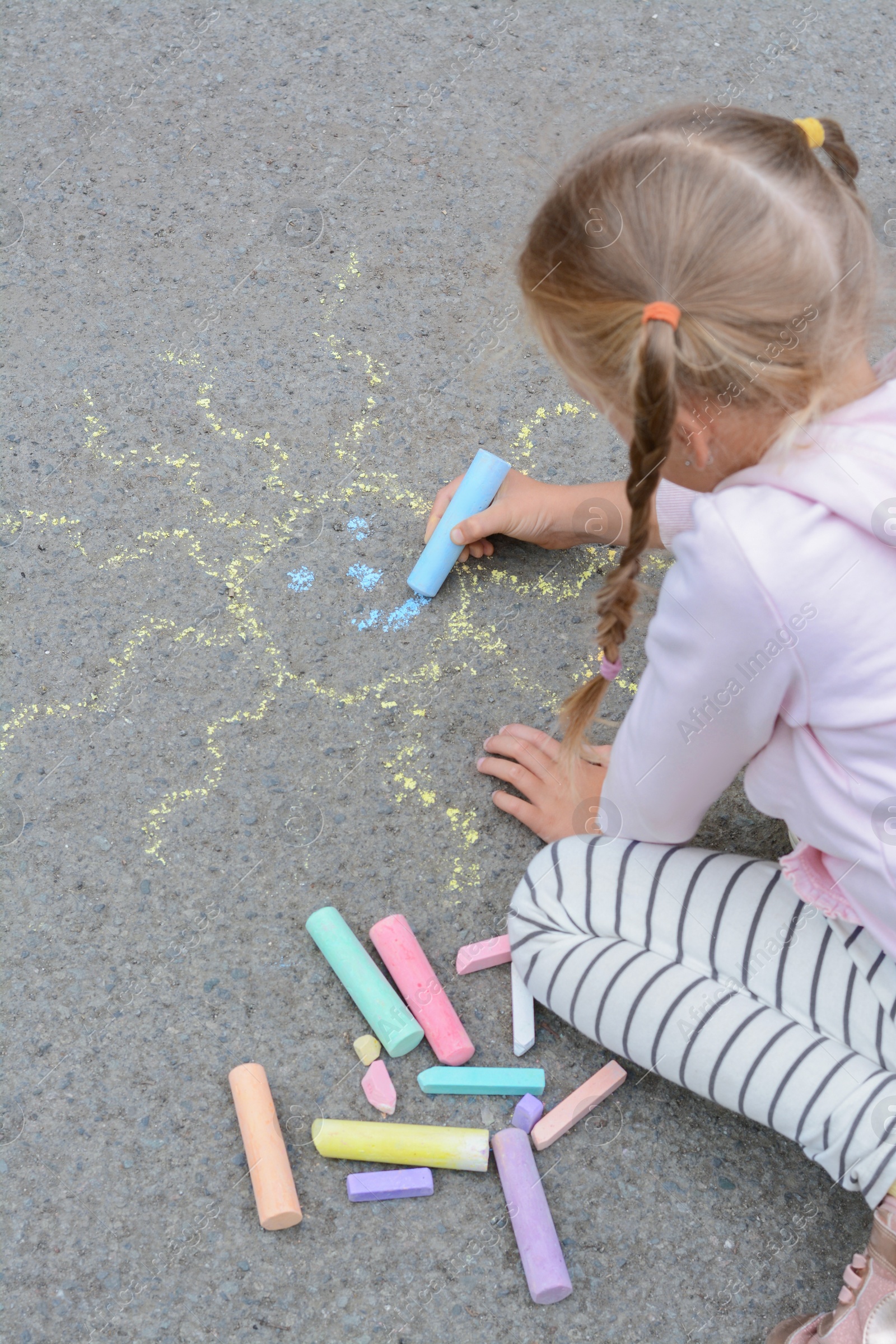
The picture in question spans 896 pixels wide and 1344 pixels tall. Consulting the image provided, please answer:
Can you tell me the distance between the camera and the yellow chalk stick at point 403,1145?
1.23 metres

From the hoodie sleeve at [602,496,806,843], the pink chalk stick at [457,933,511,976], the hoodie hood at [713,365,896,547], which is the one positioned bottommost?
the pink chalk stick at [457,933,511,976]

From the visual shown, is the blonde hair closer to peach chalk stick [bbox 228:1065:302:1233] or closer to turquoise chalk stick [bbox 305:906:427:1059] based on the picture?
turquoise chalk stick [bbox 305:906:427:1059]

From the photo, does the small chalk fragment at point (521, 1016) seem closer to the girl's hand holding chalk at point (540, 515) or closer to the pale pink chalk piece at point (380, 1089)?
the pale pink chalk piece at point (380, 1089)

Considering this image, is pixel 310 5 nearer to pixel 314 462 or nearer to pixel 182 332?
pixel 182 332

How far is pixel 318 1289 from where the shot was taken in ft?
3.88

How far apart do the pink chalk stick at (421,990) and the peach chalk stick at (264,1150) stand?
19cm

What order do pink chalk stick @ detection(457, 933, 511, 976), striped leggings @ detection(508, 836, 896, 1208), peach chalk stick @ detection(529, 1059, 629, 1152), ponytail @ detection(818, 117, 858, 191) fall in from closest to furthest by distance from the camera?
ponytail @ detection(818, 117, 858, 191) → striped leggings @ detection(508, 836, 896, 1208) → peach chalk stick @ detection(529, 1059, 629, 1152) → pink chalk stick @ detection(457, 933, 511, 976)

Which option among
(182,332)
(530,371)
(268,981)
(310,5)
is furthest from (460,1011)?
(310,5)

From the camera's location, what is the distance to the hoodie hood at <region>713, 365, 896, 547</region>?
922mm

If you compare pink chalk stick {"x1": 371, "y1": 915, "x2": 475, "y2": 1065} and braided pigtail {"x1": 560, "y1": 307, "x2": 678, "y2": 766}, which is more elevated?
braided pigtail {"x1": 560, "y1": 307, "x2": 678, "y2": 766}

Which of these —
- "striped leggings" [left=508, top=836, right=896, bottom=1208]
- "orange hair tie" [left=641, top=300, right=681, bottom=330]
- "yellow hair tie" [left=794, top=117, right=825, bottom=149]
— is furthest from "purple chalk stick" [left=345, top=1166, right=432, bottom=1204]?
"yellow hair tie" [left=794, top=117, right=825, bottom=149]

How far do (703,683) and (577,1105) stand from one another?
22.0 inches

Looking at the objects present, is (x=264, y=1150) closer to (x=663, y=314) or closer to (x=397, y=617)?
(x=397, y=617)

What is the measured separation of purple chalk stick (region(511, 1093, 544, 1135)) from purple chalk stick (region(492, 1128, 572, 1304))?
0.01 meters
